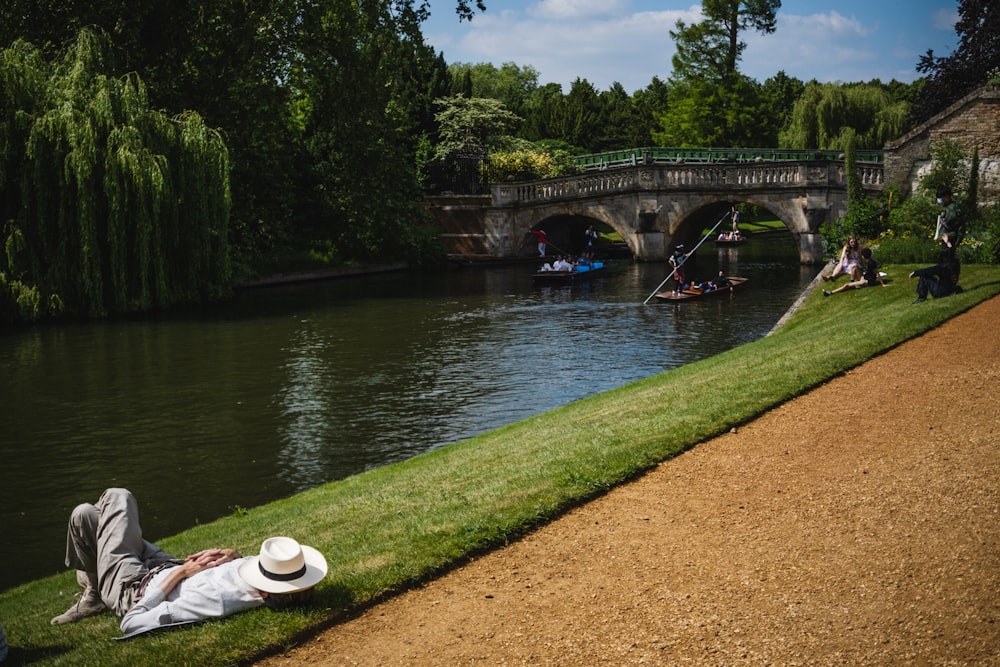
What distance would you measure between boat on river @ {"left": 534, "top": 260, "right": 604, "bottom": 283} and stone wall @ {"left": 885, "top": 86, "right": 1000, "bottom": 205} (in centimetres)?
1309

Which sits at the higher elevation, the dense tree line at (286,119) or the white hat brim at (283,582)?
the dense tree line at (286,119)

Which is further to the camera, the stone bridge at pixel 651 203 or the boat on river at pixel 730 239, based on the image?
the boat on river at pixel 730 239

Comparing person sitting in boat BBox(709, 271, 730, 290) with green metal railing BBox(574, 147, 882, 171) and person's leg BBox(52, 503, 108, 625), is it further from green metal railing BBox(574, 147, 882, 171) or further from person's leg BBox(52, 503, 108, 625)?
person's leg BBox(52, 503, 108, 625)

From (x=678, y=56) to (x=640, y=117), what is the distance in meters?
10.1

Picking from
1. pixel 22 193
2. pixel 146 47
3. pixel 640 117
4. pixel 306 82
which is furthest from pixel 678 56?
pixel 22 193

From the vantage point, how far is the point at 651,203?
4191 cm

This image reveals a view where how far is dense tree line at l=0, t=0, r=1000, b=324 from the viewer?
2573cm

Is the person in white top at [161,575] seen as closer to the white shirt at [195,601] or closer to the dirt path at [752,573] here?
the white shirt at [195,601]

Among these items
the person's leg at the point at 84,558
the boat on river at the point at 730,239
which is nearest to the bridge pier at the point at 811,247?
the boat on river at the point at 730,239

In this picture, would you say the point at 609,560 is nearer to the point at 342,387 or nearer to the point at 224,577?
the point at 224,577

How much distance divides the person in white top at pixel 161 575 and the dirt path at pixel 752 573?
460 millimetres

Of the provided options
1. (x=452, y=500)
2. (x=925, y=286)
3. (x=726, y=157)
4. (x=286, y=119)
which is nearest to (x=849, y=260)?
(x=925, y=286)

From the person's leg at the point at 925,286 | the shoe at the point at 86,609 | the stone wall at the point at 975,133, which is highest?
the stone wall at the point at 975,133

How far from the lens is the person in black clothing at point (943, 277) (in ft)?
54.5
